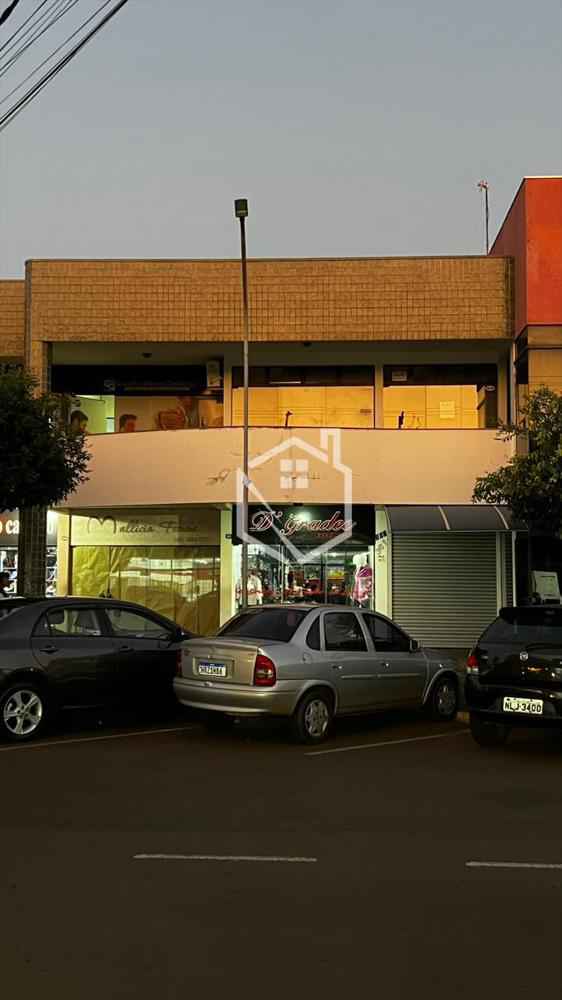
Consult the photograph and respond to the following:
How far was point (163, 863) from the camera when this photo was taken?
633 cm

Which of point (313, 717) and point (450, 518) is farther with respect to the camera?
point (450, 518)

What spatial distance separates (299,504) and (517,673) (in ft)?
38.0

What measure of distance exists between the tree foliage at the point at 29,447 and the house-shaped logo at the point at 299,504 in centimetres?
479

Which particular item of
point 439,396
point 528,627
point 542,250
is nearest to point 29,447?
point 528,627

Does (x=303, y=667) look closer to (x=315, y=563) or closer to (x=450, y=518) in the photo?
(x=450, y=518)

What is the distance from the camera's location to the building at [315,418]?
69.1 feet

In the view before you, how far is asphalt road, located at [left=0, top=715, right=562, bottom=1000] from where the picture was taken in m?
4.57

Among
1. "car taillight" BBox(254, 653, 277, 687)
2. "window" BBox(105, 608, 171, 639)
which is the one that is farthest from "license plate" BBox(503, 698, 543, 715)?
"window" BBox(105, 608, 171, 639)

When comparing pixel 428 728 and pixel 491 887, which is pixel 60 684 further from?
pixel 491 887

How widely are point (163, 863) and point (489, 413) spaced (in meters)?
18.2

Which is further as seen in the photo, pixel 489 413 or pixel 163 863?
pixel 489 413

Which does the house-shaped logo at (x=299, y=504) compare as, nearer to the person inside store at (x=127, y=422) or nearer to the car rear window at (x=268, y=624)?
the person inside store at (x=127, y=422)

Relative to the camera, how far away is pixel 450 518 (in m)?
20.4

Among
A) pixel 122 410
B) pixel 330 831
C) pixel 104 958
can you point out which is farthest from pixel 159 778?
pixel 122 410
